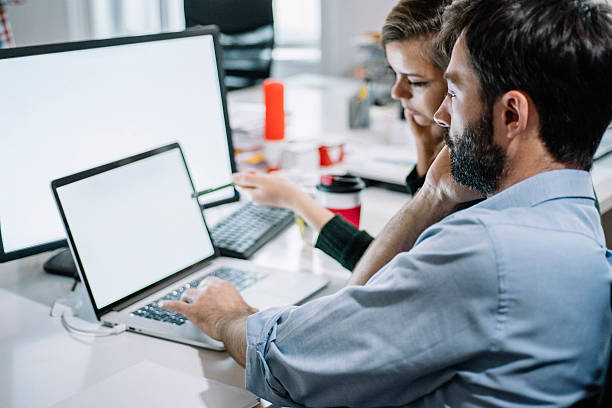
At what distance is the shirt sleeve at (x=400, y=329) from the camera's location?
732mm

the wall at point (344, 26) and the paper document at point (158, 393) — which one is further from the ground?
the wall at point (344, 26)

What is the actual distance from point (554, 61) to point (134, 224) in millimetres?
746

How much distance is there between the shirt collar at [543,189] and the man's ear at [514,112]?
61 millimetres

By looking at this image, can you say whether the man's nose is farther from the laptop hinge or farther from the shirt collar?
the laptop hinge

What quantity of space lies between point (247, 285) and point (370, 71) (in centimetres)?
178

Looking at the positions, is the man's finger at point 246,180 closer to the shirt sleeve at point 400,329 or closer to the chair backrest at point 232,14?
the shirt sleeve at point 400,329

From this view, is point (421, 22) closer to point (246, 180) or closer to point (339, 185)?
point (339, 185)

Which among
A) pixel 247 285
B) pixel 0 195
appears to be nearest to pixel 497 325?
pixel 247 285

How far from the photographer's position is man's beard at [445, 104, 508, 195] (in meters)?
0.84

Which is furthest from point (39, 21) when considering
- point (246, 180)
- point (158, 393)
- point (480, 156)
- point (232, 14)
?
point (480, 156)

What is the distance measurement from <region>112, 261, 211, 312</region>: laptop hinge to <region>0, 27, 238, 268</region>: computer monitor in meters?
0.16

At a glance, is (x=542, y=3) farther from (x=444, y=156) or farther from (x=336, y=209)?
(x=336, y=209)

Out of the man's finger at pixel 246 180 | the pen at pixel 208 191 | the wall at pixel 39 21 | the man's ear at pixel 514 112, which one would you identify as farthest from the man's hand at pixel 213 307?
the wall at pixel 39 21

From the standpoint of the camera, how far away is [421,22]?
1298mm
